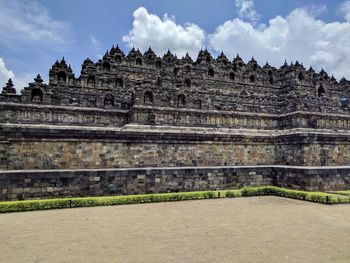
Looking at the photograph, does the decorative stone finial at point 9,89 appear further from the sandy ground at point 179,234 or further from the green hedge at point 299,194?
the green hedge at point 299,194

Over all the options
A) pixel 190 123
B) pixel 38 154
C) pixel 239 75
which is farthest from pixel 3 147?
pixel 239 75

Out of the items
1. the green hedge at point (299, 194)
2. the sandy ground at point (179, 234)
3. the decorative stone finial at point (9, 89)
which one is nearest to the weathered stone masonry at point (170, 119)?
the decorative stone finial at point (9, 89)

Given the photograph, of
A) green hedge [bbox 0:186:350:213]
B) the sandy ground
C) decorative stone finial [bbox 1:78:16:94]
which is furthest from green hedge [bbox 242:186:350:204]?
decorative stone finial [bbox 1:78:16:94]

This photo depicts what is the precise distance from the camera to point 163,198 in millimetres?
12836

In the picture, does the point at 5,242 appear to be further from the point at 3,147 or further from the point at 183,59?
the point at 183,59

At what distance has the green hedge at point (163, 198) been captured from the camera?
35.1ft

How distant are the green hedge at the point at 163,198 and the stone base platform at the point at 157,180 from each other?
2.53 feet

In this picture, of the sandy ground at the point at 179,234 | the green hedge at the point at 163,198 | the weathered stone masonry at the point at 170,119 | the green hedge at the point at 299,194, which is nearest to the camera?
the sandy ground at the point at 179,234

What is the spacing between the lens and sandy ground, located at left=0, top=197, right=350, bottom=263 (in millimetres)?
5891

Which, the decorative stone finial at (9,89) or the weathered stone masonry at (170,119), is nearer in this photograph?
the weathered stone masonry at (170,119)

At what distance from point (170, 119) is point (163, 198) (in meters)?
8.66

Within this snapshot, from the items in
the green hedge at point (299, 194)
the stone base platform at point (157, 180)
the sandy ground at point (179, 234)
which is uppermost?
the stone base platform at point (157, 180)

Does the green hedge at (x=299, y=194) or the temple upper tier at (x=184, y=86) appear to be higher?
the temple upper tier at (x=184, y=86)

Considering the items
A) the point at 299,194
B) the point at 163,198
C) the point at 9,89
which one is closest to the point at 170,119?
the point at 163,198
